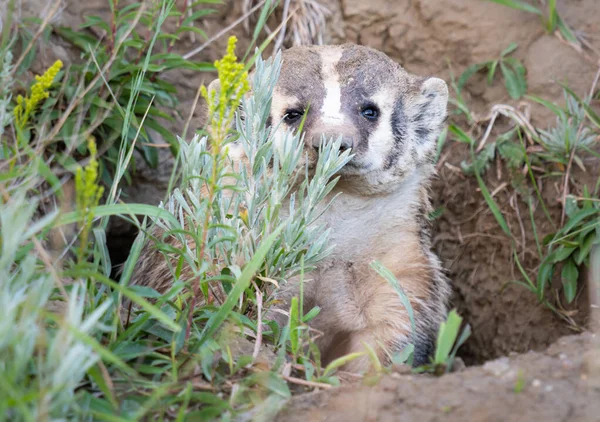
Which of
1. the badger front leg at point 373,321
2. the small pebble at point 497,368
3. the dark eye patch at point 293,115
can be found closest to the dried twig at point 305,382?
the small pebble at point 497,368

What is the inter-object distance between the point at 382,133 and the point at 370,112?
3.6 inches

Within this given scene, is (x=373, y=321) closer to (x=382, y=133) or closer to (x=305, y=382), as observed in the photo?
(x=382, y=133)

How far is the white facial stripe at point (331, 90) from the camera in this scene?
111 inches

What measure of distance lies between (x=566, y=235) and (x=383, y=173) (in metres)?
0.87

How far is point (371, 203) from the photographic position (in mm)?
3143

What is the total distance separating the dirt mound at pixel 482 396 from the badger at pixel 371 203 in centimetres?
97

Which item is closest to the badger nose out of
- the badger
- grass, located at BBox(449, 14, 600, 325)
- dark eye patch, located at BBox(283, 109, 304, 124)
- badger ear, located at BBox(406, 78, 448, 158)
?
the badger

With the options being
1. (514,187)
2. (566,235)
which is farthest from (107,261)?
(514,187)

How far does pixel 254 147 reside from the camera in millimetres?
2271

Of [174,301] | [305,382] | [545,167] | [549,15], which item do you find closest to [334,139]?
[174,301]

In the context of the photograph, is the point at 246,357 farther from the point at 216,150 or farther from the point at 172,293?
the point at 216,150

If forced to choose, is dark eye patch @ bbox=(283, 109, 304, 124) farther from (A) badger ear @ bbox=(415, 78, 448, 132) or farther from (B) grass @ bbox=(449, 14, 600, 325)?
(B) grass @ bbox=(449, 14, 600, 325)

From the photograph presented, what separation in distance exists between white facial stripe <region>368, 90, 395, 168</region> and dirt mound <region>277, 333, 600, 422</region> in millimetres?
1148

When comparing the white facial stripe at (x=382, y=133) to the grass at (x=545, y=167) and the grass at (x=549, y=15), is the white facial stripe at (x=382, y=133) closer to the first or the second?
the grass at (x=545, y=167)
